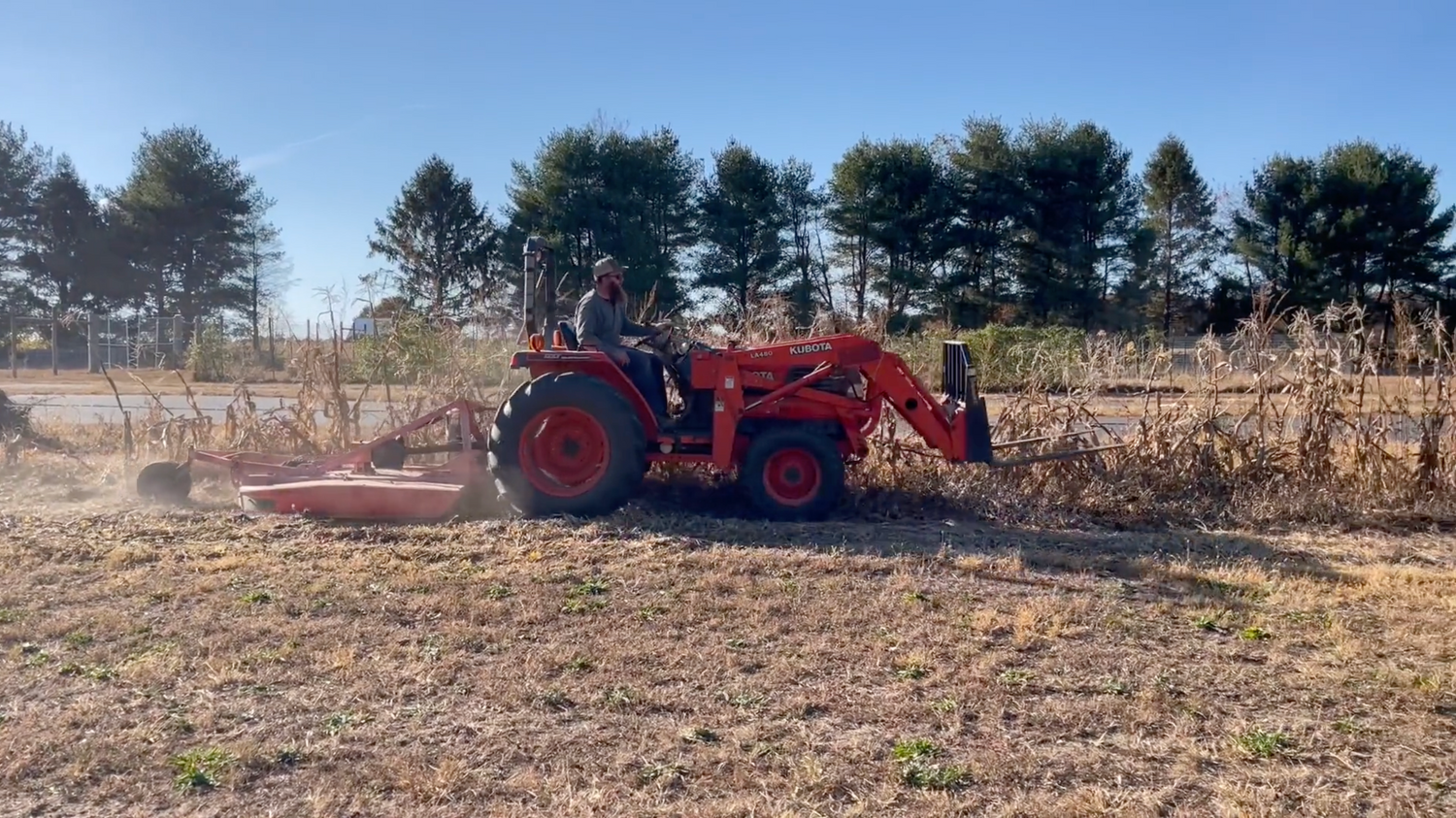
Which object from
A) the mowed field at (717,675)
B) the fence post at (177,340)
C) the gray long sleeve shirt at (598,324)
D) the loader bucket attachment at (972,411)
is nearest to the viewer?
the mowed field at (717,675)

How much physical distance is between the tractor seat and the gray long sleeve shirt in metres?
0.08


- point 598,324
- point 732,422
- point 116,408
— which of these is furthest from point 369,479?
point 116,408

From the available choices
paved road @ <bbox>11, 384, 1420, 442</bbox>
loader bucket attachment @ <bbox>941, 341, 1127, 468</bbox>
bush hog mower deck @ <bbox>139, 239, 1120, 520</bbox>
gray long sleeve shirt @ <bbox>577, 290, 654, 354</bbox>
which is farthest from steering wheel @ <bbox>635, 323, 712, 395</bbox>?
loader bucket attachment @ <bbox>941, 341, 1127, 468</bbox>

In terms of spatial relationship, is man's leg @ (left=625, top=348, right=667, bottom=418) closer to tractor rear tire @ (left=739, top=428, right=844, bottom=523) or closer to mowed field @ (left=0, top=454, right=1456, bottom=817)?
tractor rear tire @ (left=739, top=428, right=844, bottom=523)

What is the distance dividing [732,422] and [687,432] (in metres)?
0.40

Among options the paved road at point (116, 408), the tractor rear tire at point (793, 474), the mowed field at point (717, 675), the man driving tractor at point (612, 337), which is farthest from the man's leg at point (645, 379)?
the paved road at point (116, 408)

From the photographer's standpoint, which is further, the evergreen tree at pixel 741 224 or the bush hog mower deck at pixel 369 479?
the evergreen tree at pixel 741 224

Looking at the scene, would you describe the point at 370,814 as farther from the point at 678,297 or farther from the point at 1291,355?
the point at 678,297

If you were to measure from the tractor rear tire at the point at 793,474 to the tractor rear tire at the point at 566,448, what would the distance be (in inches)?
32.5

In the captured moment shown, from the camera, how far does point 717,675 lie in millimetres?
5105

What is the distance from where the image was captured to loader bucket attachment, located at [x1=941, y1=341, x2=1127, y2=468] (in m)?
8.76

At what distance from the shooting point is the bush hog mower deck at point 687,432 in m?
8.62

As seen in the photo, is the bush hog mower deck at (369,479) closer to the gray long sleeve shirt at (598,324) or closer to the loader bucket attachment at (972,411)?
the gray long sleeve shirt at (598,324)

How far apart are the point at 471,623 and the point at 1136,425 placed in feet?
21.2
